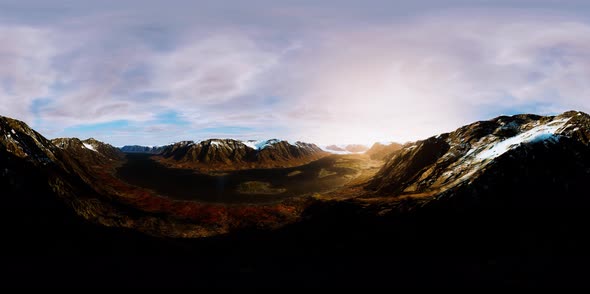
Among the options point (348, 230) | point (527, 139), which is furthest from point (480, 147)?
point (348, 230)

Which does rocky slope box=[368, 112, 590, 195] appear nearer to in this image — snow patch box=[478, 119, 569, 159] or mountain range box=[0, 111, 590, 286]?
snow patch box=[478, 119, 569, 159]

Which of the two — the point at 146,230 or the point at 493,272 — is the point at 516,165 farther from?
the point at 146,230

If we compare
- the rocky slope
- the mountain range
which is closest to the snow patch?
the rocky slope

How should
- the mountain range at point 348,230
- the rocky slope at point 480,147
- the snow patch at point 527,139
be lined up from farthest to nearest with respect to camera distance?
the snow patch at point 527,139 < the rocky slope at point 480,147 < the mountain range at point 348,230

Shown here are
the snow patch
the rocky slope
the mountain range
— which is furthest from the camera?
the snow patch

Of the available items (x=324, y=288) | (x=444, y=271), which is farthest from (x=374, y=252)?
(x=324, y=288)

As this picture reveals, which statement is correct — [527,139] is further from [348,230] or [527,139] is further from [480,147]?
[348,230]

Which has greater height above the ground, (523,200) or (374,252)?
(523,200)

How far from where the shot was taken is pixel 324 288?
91.4 ft

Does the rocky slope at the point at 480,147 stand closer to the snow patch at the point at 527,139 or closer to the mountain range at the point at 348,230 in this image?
the snow patch at the point at 527,139

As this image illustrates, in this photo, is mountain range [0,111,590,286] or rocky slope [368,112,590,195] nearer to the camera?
mountain range [0,111,590,286]

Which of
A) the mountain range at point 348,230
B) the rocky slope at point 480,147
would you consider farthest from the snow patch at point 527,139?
the mountain range at point 348,230

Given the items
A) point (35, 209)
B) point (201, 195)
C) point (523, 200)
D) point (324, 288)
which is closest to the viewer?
point (324, 288)

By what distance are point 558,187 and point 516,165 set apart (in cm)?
776
